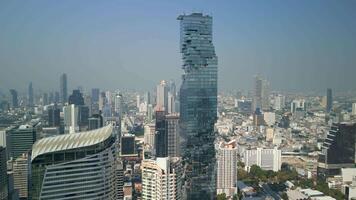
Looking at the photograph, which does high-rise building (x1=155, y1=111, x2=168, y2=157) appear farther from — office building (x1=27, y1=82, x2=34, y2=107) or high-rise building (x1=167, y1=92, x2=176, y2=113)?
office building (x1=27, y1=82, x2=34, y2=107)

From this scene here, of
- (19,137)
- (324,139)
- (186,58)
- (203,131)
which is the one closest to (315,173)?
(324,139)

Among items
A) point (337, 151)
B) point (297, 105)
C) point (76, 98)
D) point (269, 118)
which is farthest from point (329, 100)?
point (76, 98)

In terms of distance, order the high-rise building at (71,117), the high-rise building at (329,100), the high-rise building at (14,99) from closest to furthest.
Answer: the high-rise building at (14,99) → the high-rise building at (329,100) → the high-rise building at (71,117)

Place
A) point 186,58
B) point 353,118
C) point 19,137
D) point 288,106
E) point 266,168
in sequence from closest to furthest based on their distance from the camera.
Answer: point 19,137 → point 186,58 → point 353,118 → point 266,168 → point 288,106

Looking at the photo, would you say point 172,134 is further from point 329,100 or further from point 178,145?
point 329,100

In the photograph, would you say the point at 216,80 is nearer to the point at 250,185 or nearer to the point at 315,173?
the point at 250,185

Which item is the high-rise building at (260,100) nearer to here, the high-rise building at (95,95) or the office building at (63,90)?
the high-rise building at (95,95)

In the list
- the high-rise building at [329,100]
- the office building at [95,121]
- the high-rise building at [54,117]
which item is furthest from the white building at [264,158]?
the high-rise building at [54,117]
